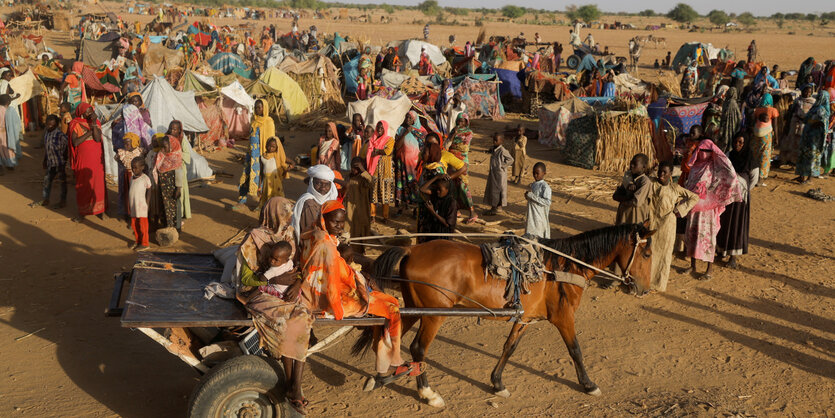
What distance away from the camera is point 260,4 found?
89.9 metres

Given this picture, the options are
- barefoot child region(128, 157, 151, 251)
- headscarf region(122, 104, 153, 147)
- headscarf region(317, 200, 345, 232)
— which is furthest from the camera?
headscarf region(122, 104, 153, 147)

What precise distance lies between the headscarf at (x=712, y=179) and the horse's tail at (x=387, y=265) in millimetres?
4787

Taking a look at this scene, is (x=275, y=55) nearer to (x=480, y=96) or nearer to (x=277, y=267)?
(x=480, y=96)

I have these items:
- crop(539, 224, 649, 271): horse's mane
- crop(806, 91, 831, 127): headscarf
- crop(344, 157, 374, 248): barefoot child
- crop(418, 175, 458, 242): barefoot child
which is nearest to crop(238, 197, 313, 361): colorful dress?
crop(539, 224, 649, 271): horse's mane

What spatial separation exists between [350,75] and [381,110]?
25.6 ft

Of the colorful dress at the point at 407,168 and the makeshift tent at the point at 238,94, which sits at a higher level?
the makeshift tent at the point at 238,94

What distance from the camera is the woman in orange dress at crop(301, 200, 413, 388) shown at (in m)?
4.69

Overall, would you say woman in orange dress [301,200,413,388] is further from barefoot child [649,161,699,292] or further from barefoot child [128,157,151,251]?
barefoot child [128,157,151,251]

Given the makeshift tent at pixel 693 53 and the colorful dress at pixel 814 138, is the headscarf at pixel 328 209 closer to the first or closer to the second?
the colorful dress at pixel 814 138

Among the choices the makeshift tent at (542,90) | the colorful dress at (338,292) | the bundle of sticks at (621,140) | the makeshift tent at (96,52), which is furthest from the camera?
the makeshift tent at (96,52)

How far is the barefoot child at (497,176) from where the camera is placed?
1084cm

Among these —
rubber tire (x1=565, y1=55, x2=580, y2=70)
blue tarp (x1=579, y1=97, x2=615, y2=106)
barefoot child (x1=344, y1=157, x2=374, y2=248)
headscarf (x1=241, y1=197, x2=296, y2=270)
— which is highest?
rubber tire (x1=565, y1=55, x2=580, y2=70)

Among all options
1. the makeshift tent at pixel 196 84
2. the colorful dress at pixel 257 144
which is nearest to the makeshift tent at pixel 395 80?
the makeshift tent at pixel 196 84

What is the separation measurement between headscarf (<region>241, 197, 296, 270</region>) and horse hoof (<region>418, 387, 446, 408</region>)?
1.69 m
